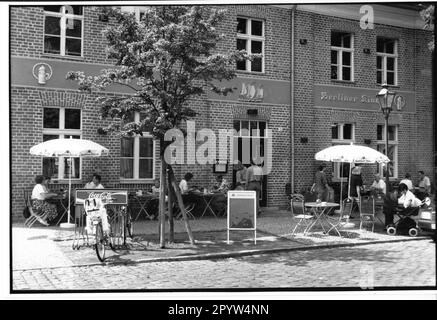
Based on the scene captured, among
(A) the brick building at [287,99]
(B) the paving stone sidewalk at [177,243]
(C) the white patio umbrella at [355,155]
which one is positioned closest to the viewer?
(B) the paving stone sidewalk at [177,243]

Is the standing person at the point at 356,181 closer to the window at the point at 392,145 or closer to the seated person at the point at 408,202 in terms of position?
the window at the point at 392,145

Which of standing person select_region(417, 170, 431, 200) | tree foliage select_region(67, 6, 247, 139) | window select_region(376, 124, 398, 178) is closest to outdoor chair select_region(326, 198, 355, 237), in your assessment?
standing person select_region(417, 170, 431, 200)

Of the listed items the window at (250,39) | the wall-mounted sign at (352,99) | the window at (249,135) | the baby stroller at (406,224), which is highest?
the window at (250,39)

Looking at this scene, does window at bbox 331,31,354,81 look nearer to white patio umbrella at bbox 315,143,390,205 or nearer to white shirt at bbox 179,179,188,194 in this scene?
white patio umbrella at bbox 315,143,390,205

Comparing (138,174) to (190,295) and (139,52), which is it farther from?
(190,295)

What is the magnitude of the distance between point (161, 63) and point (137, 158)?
14.4 ft

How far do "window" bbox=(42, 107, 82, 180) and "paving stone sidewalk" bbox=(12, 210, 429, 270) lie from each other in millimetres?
1615

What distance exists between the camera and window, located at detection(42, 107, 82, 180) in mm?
10602

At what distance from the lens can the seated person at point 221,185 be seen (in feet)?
39.1

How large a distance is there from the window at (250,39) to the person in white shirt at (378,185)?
4398mm

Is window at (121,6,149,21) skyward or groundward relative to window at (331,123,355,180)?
skyward

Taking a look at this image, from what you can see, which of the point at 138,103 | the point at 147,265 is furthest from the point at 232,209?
the point at 138,103

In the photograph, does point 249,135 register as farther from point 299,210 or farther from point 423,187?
point 423,187

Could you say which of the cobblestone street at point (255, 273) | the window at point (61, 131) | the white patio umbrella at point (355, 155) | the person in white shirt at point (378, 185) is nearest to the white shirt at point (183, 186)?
the window at point (61, 131)
